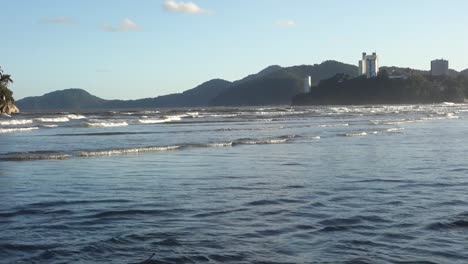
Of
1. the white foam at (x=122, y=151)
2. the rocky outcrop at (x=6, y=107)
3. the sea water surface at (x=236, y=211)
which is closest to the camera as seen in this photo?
the sea water surface at (x=236, y=211)

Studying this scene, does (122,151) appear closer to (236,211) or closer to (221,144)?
(221,144)

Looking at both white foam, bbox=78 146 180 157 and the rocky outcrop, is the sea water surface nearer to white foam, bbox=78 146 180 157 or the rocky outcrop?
white foam, bbox=78 146 180 157

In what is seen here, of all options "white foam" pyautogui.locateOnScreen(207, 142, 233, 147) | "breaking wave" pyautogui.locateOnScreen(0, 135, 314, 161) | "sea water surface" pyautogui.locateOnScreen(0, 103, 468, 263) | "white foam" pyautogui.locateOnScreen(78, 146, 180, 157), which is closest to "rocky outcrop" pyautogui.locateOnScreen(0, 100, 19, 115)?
"breaking wave" pyautogui.locateOnScreen(0, 135, 314, 161)

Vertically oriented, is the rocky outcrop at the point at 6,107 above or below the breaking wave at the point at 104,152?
above

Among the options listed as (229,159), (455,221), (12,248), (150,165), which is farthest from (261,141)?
(12,248)

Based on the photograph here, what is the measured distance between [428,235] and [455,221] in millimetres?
980

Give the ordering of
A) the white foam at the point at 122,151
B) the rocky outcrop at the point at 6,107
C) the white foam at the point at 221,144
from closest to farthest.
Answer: the white foam at the point at 122,151 → the white foam at the point at 221,144 → the rocky outcrop at the point at 6,107

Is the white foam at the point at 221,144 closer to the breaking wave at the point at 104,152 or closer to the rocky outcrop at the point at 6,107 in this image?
the breaking wave at the point at 104,152

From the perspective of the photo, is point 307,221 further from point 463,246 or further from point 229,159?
point 229,159

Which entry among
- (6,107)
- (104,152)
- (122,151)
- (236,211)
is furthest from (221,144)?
(6,107)

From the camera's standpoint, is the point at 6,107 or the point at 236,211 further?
the point at 6,107

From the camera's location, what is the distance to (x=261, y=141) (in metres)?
26.2

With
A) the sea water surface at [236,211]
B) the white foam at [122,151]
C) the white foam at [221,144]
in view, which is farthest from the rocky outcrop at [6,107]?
the sea water surface at [236,211]

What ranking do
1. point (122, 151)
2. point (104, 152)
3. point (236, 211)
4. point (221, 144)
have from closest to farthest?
point (236, 211)
point (104, 152)
point (122, 151)
point (221, 144)
